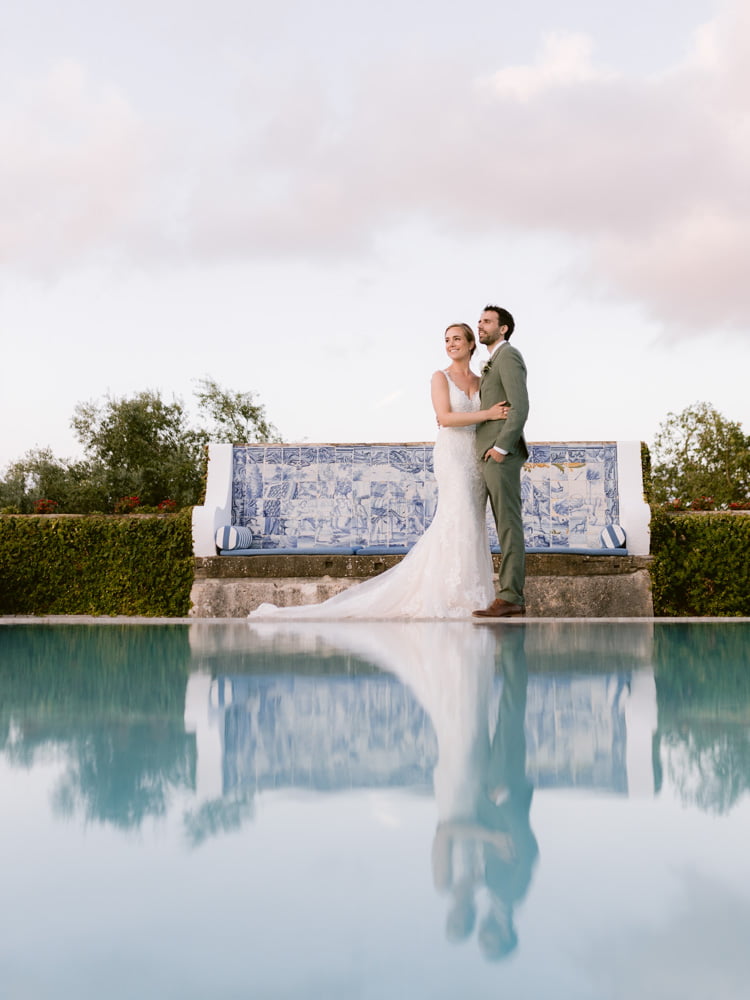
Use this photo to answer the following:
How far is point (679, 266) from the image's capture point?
2283 centimetres

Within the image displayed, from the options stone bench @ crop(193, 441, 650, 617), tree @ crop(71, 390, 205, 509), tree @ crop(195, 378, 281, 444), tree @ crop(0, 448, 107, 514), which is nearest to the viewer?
stone bench @ crop(193, 441, 650, 617)

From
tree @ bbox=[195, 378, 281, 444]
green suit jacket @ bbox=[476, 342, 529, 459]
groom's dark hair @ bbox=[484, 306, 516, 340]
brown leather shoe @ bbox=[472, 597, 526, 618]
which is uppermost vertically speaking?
tree @ bbox=[195, 378, 281, 444]

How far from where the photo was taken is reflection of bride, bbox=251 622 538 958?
78 cm

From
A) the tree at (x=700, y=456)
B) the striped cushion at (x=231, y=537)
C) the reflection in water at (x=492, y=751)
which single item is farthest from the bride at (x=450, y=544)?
the tree at (x=700, y=456)

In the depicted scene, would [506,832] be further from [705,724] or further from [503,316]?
[503,316]

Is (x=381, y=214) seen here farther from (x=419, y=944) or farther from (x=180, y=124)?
(x=419, y=944)

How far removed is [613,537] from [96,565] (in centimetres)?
539

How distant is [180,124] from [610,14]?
7516 mm

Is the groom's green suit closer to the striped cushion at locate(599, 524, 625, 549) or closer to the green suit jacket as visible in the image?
the green suit jacket

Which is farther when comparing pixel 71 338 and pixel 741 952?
pixel 71 338

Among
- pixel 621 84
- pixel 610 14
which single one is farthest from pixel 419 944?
pixel 621 84

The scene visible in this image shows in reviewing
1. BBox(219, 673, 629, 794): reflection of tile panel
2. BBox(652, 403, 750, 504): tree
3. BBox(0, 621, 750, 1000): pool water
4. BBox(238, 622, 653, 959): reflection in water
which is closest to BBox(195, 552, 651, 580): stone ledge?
BBox(238, 622, 653, 959): reflection in water

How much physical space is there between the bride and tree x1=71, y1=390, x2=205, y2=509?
59.9ft

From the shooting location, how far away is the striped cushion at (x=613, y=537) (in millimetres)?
7922
